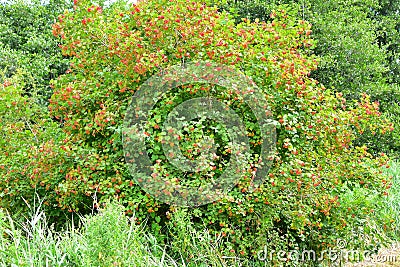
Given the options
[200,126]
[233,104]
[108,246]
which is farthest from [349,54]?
[108,246]

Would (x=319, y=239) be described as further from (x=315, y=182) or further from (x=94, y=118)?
(x=94, y=118)

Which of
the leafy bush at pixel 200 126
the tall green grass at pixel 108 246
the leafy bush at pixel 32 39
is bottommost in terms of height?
the tall green grass at pixel 108 246

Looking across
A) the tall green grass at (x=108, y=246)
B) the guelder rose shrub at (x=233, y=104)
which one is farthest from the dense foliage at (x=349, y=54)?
the tall green grass at (x=108, y=246)

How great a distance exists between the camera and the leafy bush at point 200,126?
3.79 meters

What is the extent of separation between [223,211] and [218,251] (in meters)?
0.33

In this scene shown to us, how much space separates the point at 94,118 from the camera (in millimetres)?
4043

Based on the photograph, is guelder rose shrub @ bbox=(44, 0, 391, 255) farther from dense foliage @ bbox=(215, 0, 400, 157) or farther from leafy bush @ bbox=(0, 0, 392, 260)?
dense foliage @ bbox=(215, 0, 400, 157)

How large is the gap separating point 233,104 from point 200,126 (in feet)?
1.89

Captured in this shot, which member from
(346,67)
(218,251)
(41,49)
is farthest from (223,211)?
(41,49)

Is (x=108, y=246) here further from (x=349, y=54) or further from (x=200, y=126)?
(x=349, y=54)

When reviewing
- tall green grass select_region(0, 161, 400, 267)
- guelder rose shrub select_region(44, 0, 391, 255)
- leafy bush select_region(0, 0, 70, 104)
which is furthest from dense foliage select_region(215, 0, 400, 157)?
tall green grass select_region(0, 161, 400, 267)

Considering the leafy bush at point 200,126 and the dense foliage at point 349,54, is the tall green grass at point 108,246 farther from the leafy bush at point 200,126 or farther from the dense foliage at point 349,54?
the dense foliage at point 349,54

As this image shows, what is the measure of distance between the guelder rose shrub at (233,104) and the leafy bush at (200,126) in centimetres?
1

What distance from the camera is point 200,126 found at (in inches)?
142
